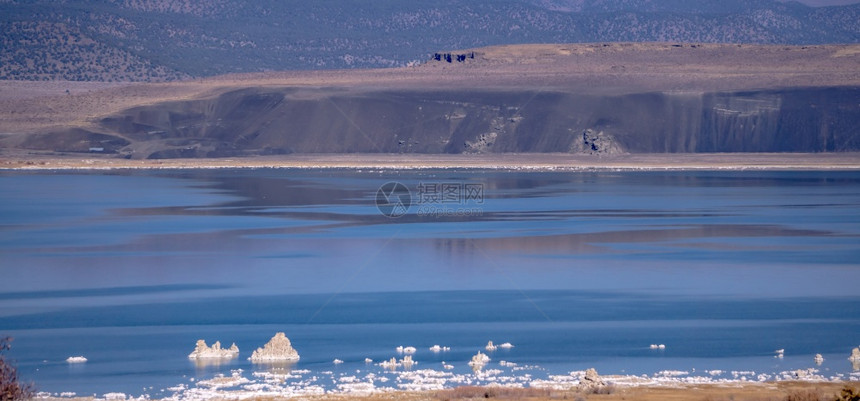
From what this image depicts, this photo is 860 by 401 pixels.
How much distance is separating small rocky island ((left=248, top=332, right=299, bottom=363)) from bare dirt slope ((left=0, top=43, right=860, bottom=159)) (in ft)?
226

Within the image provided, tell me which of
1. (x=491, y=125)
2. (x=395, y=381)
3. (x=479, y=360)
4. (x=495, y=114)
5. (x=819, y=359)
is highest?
(x=495, y=114)

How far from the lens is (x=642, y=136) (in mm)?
89500

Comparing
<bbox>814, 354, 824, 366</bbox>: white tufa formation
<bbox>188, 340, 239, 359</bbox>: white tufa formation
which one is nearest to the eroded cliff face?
<bbox>188, 340, 239, 359</bbox>: white tufa formation

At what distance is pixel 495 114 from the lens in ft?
310

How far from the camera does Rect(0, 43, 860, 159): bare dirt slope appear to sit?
89.0 m

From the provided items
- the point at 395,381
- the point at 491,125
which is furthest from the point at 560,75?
the point at 395,381

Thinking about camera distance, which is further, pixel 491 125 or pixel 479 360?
pixel 491 125

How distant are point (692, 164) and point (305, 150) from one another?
27534 millimetres

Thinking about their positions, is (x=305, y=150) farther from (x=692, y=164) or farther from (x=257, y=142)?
(x=692, y=164)

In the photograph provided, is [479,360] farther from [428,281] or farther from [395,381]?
[428,281]

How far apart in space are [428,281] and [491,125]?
64.7m

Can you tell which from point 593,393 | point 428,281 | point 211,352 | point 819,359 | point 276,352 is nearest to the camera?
point 593,393

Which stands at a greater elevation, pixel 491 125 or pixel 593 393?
pixel 491 125

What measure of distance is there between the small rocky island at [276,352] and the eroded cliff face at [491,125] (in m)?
68.7
